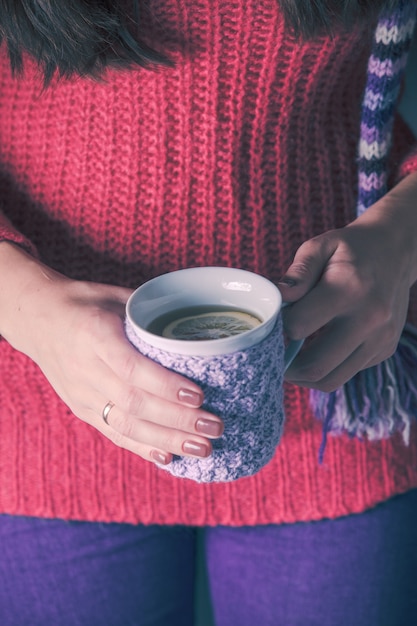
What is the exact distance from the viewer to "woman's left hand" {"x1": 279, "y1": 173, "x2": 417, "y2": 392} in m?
0.54

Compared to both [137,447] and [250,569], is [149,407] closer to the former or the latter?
[137,447]

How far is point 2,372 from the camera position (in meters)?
0.75

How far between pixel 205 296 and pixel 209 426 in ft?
0.38

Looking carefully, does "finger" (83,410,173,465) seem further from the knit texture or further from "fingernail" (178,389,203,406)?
the knit texture

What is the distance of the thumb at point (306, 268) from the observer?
52 cm

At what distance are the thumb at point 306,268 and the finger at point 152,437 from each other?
128 millimetres

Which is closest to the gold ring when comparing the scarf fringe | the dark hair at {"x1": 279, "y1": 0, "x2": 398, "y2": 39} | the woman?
the woman

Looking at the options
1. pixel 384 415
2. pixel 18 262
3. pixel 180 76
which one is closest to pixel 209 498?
pixel 384 415

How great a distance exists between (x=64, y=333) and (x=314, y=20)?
36 centimetres

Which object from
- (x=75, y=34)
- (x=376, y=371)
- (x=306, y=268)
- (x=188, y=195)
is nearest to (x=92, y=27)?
(x=75, y=34)

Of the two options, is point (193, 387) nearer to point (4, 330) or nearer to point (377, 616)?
point (4, 330)

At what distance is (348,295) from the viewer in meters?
0.56

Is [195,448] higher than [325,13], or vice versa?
[325,13]

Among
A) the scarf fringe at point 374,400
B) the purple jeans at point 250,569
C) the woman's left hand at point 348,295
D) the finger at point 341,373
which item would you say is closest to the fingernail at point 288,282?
the woman's left hand at point 348,295
